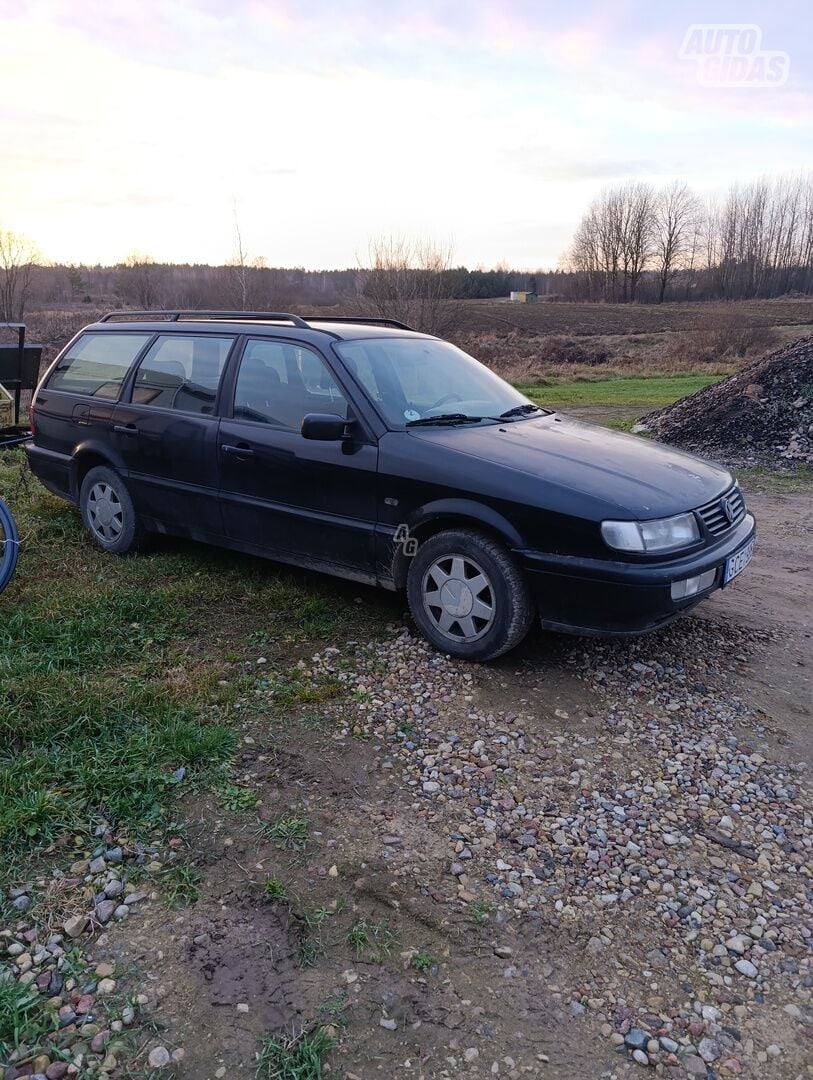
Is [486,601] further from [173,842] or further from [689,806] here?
[173,842]

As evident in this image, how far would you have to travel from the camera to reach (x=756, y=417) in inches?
407

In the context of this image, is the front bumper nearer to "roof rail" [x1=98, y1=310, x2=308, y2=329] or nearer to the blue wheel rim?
"roof rail" [x1=98, y1=310, x2=308, y2=329]

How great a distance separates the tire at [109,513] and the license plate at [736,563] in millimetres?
3949

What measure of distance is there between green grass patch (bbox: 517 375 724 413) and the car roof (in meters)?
9.95

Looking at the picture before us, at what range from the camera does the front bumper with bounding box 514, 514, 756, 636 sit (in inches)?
145

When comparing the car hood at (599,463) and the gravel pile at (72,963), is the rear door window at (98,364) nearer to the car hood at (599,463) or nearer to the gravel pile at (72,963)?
the car hood at (599,463)

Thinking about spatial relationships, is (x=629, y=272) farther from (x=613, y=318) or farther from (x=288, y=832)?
(x=288, y=832)

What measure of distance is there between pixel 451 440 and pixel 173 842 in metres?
2.46

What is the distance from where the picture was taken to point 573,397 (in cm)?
1734

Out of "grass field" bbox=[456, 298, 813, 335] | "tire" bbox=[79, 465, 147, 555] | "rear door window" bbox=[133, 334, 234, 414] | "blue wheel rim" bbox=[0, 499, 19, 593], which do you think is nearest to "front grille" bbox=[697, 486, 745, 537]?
"rear door window" bbox=[133, 334, 234, 414]

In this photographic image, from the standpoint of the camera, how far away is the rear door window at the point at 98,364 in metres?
5.63

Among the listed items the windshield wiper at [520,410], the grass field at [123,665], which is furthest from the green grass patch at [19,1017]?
the windshield wiper at [520,410]

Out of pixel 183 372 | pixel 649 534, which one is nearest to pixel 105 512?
pixel 183 372

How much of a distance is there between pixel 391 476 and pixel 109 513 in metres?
2.62
